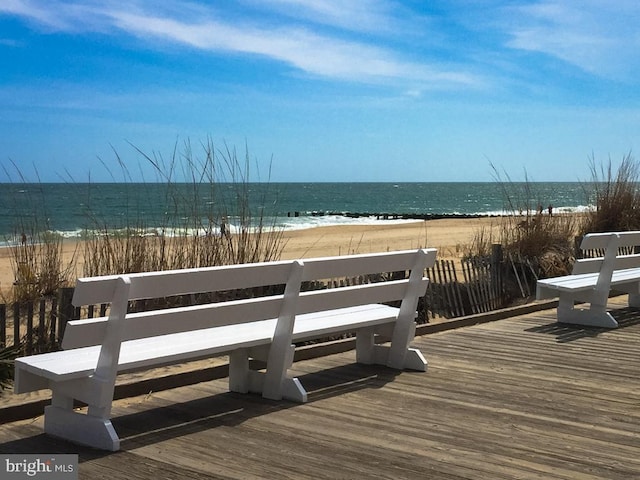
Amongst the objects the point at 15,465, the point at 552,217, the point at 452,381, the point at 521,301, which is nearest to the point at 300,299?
the point at 452,381

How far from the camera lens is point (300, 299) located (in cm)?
496

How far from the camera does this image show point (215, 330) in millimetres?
4961

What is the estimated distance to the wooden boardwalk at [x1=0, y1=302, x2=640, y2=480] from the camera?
148 inches

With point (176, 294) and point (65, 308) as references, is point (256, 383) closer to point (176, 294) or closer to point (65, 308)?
point (176, 294)

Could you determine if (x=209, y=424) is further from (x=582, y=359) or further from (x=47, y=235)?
(x=47, y=235)

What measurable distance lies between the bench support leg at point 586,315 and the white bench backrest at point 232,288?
285 centimetres

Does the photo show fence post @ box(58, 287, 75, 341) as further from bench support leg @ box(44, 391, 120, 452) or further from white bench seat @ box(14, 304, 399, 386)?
bench support leg @ box(44, 391, 120, 452)

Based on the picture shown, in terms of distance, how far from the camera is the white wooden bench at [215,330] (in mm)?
3939

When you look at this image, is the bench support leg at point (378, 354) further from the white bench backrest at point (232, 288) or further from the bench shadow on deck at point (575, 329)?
the bench shadow on deck at point (575, 329)

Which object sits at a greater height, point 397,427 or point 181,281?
point 181,281

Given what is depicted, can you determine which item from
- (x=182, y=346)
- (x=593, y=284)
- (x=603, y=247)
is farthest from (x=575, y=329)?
(x=182, y=346)

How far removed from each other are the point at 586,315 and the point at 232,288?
4.68m

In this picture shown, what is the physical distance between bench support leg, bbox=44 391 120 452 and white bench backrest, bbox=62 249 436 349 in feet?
1.37

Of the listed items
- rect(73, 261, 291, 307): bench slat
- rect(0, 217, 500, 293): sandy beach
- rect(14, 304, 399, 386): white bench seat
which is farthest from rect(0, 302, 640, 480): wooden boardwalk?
rect(0, 217, 500, 293): sandy beach
